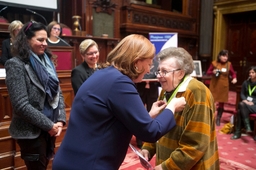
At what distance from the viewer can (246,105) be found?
4.04 m

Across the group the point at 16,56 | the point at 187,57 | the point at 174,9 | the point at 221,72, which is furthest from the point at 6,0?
the point at 174,9

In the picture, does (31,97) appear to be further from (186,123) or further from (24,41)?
(186,123)

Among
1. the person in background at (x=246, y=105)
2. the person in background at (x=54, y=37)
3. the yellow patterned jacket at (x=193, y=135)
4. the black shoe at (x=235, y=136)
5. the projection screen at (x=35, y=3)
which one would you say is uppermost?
the projection screen at (x=35, y=3)

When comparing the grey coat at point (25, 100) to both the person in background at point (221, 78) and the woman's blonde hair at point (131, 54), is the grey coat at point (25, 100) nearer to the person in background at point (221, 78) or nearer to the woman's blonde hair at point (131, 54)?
the woman's blonde hair at point (131, 54)

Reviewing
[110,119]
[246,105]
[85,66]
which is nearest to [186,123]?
[110,119]

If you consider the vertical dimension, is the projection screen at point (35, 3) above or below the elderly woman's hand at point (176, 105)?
above

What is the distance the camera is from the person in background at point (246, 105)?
400 cm

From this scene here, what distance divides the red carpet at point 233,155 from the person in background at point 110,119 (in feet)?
6.20

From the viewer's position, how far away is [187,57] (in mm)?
1341

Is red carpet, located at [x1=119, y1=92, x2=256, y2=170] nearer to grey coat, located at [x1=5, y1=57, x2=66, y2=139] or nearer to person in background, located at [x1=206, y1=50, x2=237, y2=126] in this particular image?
person in background, located at [x1=206, y1=50, x2=237, y2=126]

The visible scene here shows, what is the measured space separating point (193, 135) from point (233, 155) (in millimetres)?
2428

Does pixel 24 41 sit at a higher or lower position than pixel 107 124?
higher

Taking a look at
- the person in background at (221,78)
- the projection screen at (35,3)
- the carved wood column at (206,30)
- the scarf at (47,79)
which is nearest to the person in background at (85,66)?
the scarf at (47,79)

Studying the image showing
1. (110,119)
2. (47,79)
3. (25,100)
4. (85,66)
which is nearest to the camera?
(110,119)
